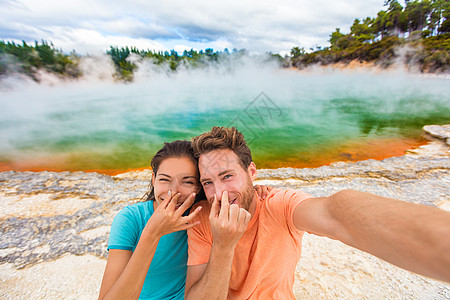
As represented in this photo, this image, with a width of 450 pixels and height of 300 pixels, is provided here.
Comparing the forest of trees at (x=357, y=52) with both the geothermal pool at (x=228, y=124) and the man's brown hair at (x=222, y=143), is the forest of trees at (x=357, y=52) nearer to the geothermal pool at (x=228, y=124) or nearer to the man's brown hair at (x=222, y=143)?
the geothermal pool at (x=228, y=124)

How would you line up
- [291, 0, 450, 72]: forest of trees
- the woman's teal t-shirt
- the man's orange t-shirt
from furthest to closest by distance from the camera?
1. [291, 0, 450, 72]: forest of trees
2. the woman's teal t-shirt
3. the man's orange t-shirt

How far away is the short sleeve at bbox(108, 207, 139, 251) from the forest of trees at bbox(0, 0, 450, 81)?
1420 inches

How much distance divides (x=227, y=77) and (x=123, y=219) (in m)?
50.9

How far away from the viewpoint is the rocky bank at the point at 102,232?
2.43m

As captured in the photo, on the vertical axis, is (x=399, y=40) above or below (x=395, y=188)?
above

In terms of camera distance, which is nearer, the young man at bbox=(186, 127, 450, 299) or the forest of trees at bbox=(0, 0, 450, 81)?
the young man at bbox=(186, 127, 450, 299)

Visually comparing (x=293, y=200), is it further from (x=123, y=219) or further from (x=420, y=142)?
(x=420, y=142)

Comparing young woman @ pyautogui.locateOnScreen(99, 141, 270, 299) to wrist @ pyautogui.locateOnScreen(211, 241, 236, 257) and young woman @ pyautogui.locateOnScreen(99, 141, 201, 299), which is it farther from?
wrist @ pyautogui.locateOnScreen(211, 241, 236, 257)

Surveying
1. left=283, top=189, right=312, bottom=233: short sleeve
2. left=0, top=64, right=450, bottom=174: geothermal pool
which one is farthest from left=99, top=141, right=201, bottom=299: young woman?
left=0, top=64, right=450, bottom=174: geothermal pool


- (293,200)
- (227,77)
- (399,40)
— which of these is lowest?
(227,77)

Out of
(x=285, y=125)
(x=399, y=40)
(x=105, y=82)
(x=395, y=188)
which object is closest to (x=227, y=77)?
(x=105, y=82)

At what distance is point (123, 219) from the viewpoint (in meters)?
1.63

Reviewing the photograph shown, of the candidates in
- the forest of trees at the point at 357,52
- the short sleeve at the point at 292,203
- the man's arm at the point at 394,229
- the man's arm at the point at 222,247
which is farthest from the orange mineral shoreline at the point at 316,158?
the forest of trees at the point at 357,52

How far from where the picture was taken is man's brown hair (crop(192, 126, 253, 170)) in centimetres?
176
